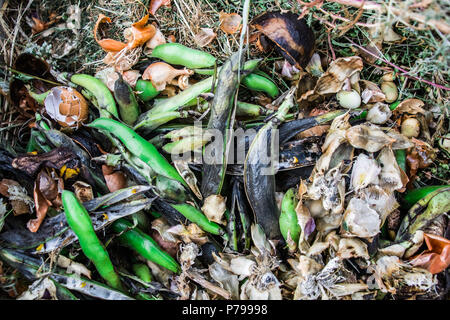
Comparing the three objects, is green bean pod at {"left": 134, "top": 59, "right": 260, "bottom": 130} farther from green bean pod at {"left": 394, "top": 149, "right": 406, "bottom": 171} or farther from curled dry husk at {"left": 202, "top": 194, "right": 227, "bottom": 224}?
green bean pod at {"left": 394, "top": 149, "right": 406, "bottom": 171}

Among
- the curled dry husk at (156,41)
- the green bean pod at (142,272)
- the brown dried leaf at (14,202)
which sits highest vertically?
the curled dry husk at (156,41)

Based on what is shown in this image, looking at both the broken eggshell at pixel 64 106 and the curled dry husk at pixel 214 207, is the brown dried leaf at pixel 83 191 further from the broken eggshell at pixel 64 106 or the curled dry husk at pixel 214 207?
the curled dry husk at pixel 214 207

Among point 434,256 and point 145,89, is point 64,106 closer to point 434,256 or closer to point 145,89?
point 145,89

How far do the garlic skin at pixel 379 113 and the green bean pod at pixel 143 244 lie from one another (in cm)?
111

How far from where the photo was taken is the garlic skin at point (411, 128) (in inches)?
62.7

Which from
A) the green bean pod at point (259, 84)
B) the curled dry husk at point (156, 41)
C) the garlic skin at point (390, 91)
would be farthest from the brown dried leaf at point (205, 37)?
the garlic skin at point (390, 91)

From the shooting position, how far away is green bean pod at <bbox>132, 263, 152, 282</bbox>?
1.51 meters

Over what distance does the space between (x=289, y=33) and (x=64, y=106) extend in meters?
1.08

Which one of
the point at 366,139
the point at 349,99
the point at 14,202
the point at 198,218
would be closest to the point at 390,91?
the point at 349,99

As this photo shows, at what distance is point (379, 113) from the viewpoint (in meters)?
1.56

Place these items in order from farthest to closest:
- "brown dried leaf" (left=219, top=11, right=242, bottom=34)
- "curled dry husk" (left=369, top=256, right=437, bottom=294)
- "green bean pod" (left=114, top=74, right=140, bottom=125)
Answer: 1. "brown dried leaf" (left=219, top=11, right=242, bottom=34)
2. "green bean pod" (left=114, top=74, right=140, bottom=125)
3. "curled dry husk" (left=369, top=256, right=437, bottom=294)

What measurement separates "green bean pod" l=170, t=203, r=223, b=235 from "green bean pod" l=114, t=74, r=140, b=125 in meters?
0.50

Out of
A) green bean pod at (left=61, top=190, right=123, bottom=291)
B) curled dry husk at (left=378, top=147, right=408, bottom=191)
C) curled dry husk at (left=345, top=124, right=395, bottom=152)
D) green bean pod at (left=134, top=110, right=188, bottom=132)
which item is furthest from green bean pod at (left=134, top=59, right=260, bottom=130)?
curled dry husk at (left=378, top=147, right=408, bottom=191)

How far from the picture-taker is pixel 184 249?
1.49 m
